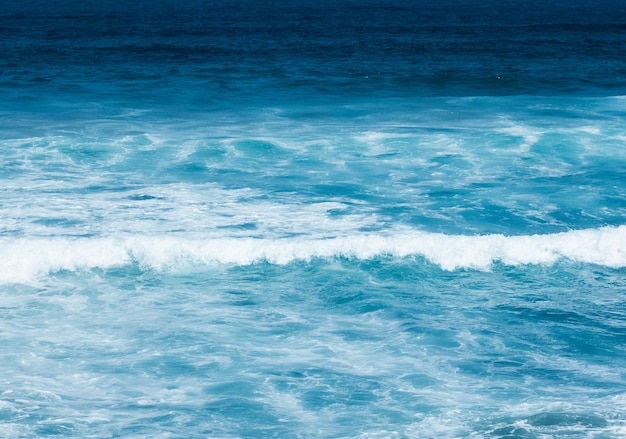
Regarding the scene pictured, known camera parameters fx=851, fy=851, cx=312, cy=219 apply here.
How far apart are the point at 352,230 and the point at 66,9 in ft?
191

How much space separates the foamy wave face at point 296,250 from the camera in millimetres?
15562

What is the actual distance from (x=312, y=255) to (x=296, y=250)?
12.9 inches

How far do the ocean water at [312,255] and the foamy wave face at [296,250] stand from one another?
0.16 ft

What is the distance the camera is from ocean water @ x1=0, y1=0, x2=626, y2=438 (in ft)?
36.0

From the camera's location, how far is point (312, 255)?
52.4ft

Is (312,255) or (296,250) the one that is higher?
(296,250)

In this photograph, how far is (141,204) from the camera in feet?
63.0

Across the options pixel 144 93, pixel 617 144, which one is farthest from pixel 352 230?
pixel 144 93

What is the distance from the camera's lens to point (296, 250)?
16.0 m

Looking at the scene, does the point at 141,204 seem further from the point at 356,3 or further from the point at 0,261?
the point at 356,3

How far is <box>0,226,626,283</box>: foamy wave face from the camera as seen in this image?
1556 centimetres

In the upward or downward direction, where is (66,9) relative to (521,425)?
upward

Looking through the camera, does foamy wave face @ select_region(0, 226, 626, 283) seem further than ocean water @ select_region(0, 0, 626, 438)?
Yes

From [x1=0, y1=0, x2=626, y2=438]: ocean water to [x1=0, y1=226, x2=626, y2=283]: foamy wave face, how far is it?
0.05m
